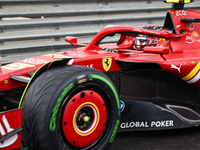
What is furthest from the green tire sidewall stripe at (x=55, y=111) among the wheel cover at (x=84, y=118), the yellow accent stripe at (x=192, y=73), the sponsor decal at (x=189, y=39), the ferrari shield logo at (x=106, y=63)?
the sponsor decal at (x=189, y=39)

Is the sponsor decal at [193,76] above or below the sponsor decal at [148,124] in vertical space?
above

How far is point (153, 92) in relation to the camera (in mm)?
3691

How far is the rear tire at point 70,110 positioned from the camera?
2512 millimetres

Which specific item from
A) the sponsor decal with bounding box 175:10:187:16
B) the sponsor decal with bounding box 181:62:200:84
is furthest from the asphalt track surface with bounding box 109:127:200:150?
the sponsor decal with bounding box 175:10:187:16

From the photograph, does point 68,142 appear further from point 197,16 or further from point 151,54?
point 197,16

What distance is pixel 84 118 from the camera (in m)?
2.75

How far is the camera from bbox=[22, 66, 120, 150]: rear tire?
2.51 meters

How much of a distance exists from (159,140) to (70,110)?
134 centimetres

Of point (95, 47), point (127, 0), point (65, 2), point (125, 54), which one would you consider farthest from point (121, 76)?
point (127, 0)

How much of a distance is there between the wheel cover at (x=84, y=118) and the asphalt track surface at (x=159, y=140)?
1.90ft

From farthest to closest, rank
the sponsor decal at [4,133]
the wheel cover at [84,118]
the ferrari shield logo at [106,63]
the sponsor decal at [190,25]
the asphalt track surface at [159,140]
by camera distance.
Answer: the sponsor decal at [190,25] < the ferrari shield logo at [106,63] < the asphalt track surface at [159,140] < the wheel cover at [84,118] < the sponsor decal at [4,133]

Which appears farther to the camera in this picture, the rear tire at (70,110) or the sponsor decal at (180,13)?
the sponsor decal at (180,13)

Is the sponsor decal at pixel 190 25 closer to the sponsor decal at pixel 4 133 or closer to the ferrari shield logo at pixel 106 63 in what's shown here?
the ferrari shield logo at pixel 106 63

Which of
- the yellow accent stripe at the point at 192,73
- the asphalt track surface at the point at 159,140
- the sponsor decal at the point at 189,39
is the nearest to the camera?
the asphalt track surface at the point at 159,140
